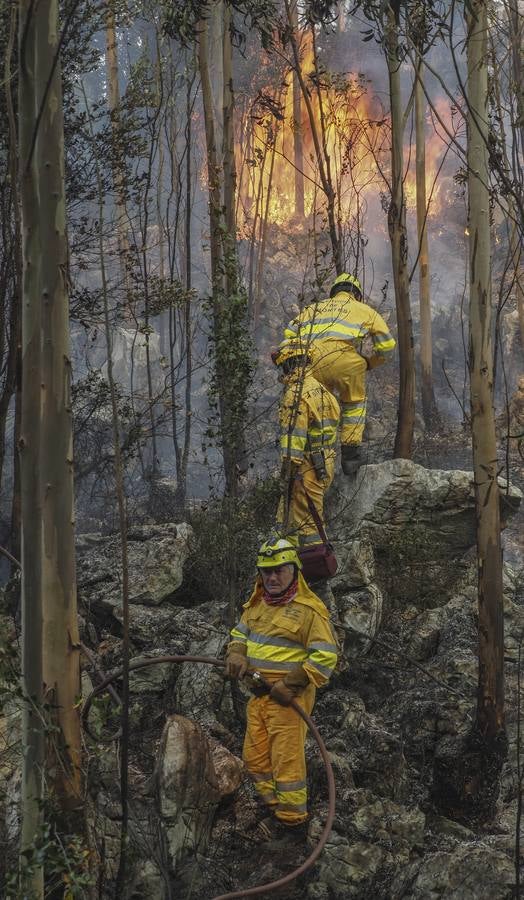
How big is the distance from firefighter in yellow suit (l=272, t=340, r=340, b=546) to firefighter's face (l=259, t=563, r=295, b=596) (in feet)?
4.38

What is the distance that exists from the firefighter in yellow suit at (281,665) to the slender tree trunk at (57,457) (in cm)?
159

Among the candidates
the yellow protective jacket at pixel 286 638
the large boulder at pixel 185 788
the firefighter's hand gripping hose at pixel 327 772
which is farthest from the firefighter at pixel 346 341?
the large boulder at pixel 185 788

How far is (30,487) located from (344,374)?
187 inches

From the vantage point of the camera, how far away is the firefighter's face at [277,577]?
479cm

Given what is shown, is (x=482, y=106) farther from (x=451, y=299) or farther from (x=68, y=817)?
(x=451, y=299)

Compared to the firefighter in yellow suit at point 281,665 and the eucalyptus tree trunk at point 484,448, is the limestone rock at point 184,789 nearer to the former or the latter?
the firefighter in yellow suit at point 281,665

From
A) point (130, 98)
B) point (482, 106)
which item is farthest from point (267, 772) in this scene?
point (130, 98)

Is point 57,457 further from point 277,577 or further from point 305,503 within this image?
point 305,503

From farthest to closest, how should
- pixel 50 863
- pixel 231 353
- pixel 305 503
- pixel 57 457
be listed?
pixel 305 503 < pixel 231 353 < pixel 57 457 < pixel 50 863

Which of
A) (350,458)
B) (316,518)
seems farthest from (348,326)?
(316,518)

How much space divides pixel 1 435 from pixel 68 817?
3582 millimetres

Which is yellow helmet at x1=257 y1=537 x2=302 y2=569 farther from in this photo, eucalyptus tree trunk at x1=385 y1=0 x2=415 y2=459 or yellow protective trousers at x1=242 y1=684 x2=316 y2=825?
eucalyptus tree trunk at x1=385 y1=0 x2=415 y2=459

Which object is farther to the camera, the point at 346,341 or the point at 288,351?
the point at 346,341

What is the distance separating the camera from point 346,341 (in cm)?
695
